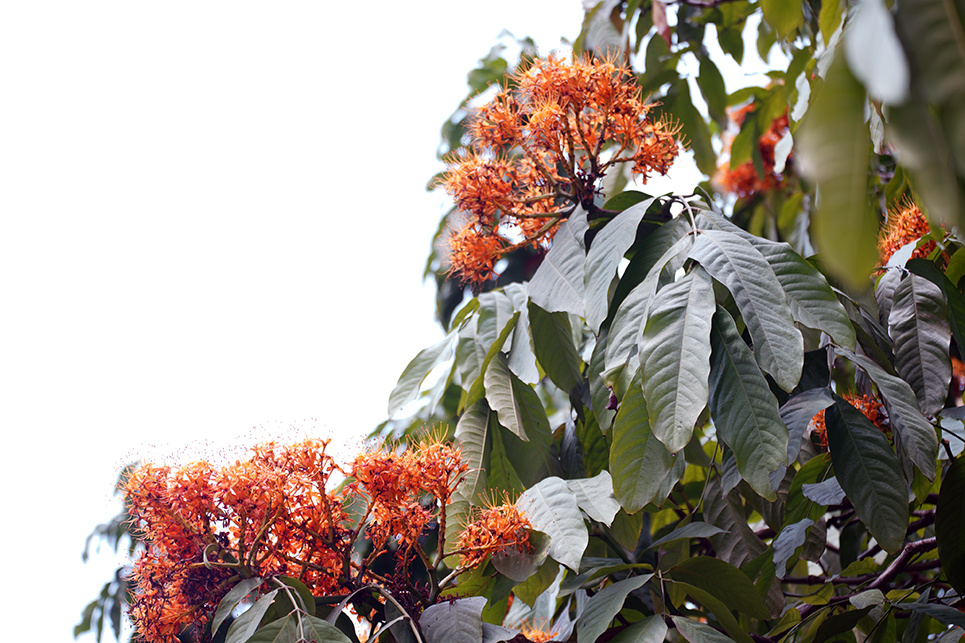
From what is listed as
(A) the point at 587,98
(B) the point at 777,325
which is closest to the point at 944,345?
(B) the point at 777,325

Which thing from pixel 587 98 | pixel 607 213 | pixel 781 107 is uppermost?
pixel 781 107

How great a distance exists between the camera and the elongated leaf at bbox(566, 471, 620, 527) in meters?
1.09

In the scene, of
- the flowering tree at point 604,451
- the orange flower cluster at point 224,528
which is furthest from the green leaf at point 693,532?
the orange flower cluster at point 224,528

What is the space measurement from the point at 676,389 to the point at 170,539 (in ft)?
2.64

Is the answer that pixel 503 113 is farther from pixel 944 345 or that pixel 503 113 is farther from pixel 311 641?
pixel 311 641

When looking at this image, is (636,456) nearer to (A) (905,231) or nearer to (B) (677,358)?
(B) (677,358)

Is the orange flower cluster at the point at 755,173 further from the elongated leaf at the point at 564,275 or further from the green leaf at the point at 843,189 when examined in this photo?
the green leaf at the point at 843,189

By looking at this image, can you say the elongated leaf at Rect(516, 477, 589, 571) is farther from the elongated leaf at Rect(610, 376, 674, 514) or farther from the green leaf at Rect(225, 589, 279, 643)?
the green leaf at Rect(225, 589, 279, 643)

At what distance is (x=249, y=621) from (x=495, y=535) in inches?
14.5

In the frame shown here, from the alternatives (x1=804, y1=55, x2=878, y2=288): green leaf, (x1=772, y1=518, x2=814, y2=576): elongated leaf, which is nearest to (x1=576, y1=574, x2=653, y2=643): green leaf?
(x1=772, y1=518, x2=814, y2=576): elongated leaf

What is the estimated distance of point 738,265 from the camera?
1124 millimetres

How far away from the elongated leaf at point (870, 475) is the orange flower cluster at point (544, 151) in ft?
2.20

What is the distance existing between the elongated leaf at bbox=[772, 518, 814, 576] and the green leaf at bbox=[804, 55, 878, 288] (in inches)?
40.9

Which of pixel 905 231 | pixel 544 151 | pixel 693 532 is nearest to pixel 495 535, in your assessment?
pixel 693 532
